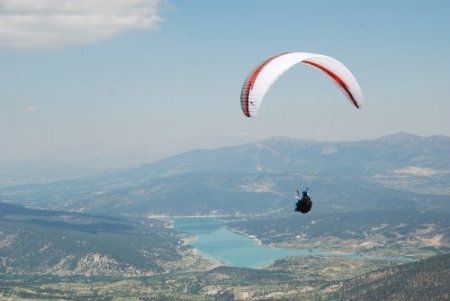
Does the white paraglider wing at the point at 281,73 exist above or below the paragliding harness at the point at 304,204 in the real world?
above

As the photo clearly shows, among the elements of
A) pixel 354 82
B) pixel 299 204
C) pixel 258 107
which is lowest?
pixel 299 204

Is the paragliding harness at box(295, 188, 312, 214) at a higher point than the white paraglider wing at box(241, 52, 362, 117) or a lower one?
lower

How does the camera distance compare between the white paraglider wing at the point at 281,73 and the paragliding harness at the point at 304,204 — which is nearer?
the white paraglider wing at the point at 281,73

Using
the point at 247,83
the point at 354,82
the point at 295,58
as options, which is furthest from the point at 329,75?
the point at 247,83

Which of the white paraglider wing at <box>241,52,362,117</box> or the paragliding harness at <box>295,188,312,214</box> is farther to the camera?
the paragliding harness at <box>295,188,312,214</box>

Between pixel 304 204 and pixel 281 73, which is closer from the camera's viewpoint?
pixel 281 73

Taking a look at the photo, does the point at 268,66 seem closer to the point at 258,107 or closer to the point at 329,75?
the point at 258,107

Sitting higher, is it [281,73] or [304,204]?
[281,73]

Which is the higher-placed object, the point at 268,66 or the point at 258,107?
the point at 268,66
